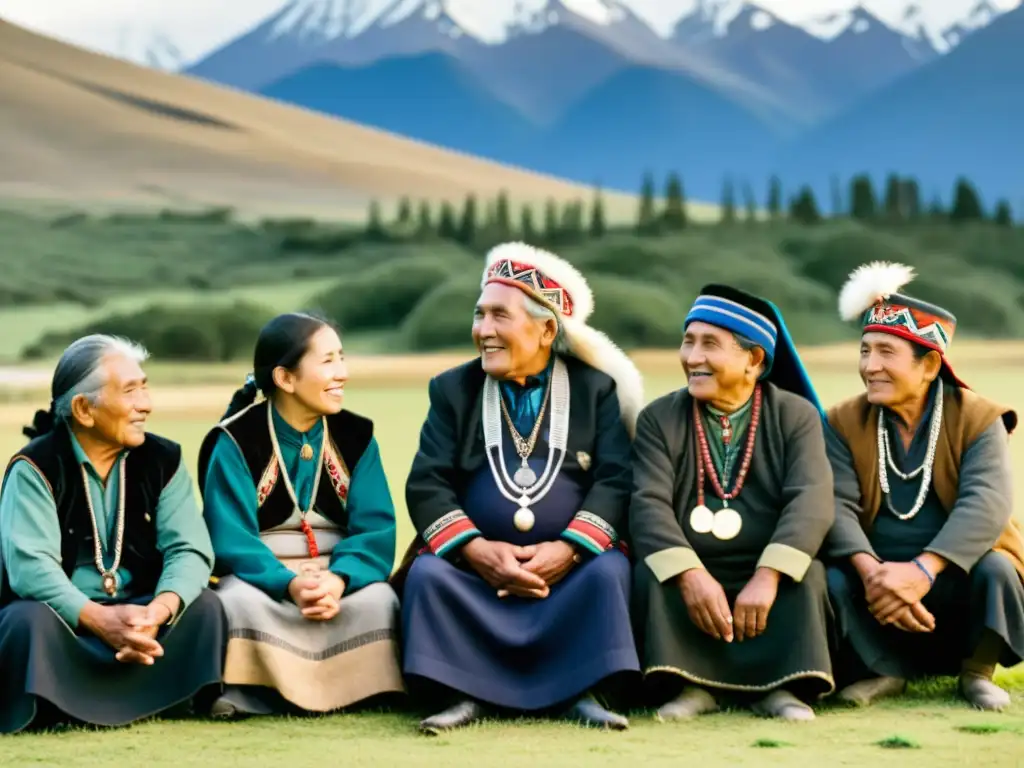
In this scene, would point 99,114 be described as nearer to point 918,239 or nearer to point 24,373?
point 24,373

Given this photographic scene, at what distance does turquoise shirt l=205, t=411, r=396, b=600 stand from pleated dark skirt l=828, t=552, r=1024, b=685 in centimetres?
149

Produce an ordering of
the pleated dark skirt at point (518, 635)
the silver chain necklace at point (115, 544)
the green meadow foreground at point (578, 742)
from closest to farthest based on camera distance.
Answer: the green meadow foreground at point (578, 742)
the pleated dark skirt at point (518, 635)
the silver chain necklace at point (115, 544)

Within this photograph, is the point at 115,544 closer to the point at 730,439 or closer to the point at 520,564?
the point at 520,564

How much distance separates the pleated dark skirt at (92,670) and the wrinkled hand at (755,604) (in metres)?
1.58

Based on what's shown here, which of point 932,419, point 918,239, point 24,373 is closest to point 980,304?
point 918,239

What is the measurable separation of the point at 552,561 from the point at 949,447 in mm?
1391

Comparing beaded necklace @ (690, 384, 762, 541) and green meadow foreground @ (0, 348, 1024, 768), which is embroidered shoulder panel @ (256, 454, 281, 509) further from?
beaded necklace @ (690, 384, 762, 541)

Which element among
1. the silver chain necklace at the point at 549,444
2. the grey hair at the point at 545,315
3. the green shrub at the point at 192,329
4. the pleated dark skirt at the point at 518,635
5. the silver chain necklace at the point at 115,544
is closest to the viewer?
the pleated dark skirt at the point at 518,635

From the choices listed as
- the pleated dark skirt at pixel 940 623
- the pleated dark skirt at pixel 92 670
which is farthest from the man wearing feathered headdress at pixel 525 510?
the pleated dark skirt at pixel 940 623

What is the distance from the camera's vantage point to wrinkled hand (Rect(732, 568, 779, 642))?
14.4 feet

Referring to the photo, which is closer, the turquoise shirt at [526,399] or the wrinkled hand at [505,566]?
the wrinkled hand at [505,566]

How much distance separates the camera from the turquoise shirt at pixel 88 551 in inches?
170

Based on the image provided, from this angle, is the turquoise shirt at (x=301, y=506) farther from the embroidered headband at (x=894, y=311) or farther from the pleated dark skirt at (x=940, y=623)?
the embroidered headband at (x=894, y=311)

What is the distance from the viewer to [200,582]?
448 cm
